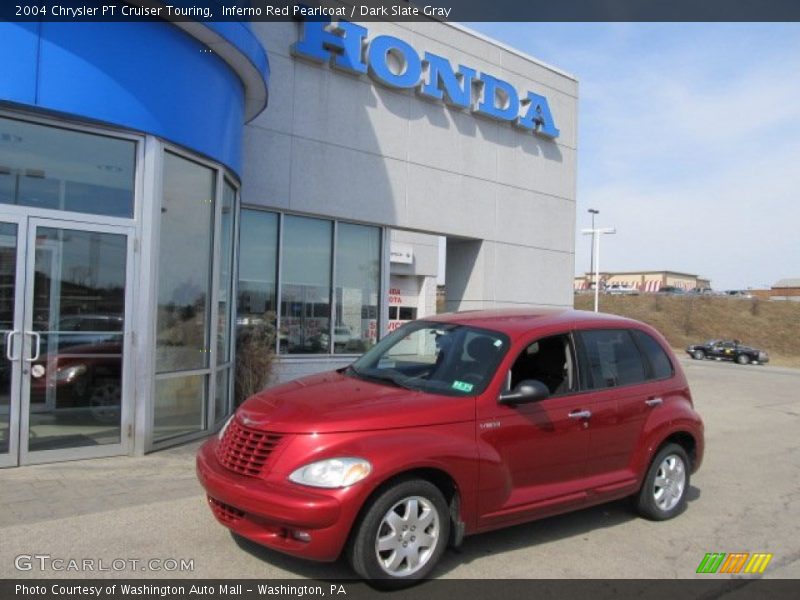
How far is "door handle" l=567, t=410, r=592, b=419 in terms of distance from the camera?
512 centimetres

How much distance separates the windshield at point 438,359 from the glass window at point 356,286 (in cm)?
627

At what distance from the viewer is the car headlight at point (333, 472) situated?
3.97 metres

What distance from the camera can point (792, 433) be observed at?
11.1 meters

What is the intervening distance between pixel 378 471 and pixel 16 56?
5018mm

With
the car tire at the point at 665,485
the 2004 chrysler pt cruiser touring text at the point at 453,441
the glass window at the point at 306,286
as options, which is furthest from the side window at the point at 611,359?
the glass window at the point at 306,286

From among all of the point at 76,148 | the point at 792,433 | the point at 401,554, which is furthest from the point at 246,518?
the point at 792,433

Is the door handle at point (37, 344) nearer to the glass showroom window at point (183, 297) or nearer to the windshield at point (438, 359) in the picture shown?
the glass showroom window at point (183, 297)

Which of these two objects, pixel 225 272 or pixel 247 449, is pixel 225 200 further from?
pixel 247 449

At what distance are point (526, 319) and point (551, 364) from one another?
0.43 m

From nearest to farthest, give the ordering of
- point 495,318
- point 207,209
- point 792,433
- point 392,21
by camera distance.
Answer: point 495,318 → point 207,209 → point 792,433 → point 392,21

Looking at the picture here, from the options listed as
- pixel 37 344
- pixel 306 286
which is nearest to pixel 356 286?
pixel 306 286

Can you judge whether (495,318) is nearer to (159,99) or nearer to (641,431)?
(641,431)

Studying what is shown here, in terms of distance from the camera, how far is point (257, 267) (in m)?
11.0

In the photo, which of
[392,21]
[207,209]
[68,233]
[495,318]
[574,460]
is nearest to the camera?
[574,460]
